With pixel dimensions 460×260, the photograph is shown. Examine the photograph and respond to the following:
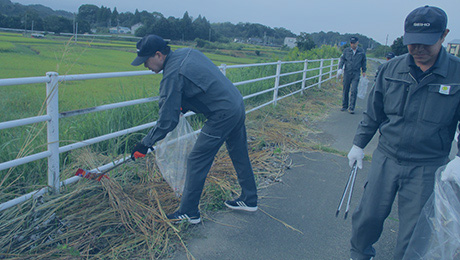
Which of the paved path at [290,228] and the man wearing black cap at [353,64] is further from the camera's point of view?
the man wearing black cap at [353,64]

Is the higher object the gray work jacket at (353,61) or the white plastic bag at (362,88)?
the gray work jacket at (353,61)

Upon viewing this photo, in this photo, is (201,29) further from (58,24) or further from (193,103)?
(193,103)

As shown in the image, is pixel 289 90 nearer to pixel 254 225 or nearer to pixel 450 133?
pixel 254 225

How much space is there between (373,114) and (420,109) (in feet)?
1.18

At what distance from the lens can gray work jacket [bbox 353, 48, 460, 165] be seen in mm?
2096

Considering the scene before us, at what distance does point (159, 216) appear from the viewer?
10.2 feet

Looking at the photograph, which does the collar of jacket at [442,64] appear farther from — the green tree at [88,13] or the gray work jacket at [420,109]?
the green tree at [88,13]

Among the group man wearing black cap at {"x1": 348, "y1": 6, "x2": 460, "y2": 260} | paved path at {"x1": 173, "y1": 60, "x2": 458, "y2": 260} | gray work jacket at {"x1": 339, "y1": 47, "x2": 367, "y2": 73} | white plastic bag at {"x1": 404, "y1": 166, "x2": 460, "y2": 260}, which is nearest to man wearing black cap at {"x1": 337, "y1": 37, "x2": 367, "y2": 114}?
gray work jacket at {"x1": 339, "y1": 47, "x2": 367, "y2": 73}

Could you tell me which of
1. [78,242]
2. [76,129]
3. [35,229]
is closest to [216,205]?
[78,242]

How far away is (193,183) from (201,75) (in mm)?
961

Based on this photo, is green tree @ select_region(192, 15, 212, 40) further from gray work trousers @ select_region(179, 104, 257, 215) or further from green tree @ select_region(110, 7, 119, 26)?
gray work trousers @ select_region(179, 104, 257, 215)

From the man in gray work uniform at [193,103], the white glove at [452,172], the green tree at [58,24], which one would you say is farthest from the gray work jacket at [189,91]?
the green tree at [58,24]

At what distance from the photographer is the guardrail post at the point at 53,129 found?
9.11 feet

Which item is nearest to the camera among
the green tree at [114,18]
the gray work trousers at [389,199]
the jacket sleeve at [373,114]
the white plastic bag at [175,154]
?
the gray work trousers at [389,199]
